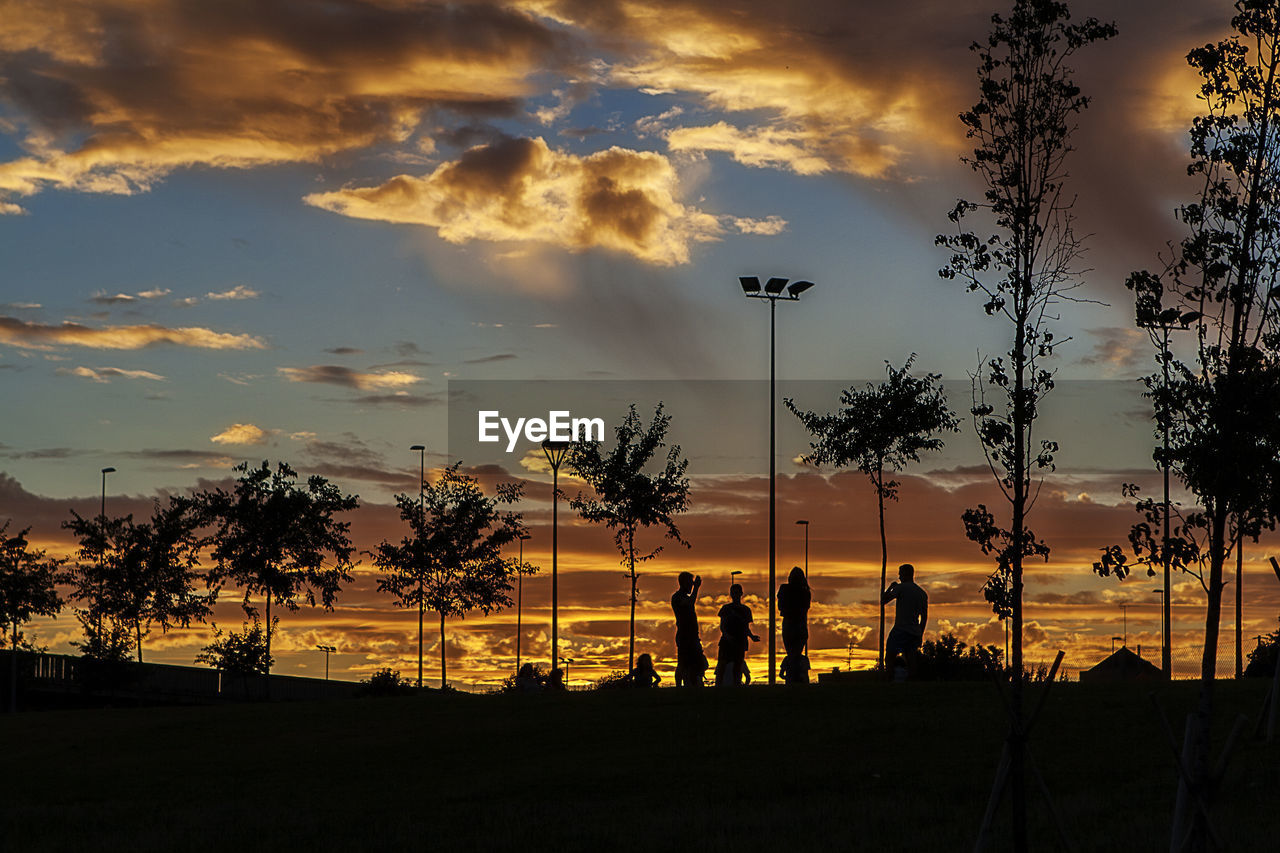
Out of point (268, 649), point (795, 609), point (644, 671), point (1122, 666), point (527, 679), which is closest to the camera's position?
point (795, 609)

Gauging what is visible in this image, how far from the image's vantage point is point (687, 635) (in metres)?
27.1

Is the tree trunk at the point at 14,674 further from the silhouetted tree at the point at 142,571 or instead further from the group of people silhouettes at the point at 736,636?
the group of people silhouettes at the point at 736,636

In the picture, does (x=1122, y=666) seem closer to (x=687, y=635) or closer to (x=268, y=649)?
(x=268, y=649)

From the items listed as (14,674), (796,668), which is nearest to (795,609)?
(796,668)

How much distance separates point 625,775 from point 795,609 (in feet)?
31.4

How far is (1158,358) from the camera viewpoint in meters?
12.3

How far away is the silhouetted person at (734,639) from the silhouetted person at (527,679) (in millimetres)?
13447

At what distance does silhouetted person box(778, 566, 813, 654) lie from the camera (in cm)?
2648

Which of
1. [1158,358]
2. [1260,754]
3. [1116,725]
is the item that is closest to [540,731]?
[1116,725]

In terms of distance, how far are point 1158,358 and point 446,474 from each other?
141 ft

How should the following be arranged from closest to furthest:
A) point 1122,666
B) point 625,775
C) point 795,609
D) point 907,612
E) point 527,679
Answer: point 625,775
point 907,612
point 795,609
point 527,679
point 1122,666

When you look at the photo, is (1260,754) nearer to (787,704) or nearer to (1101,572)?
(1101,572)

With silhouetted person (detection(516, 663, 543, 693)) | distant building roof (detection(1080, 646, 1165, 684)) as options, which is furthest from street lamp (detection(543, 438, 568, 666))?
distant building roof (detection(1080, 646, 1165, 684))

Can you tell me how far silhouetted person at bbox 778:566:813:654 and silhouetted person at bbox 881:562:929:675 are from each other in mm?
2894
